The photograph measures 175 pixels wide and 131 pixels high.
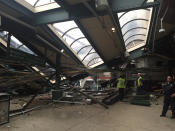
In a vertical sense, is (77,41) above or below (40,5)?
below

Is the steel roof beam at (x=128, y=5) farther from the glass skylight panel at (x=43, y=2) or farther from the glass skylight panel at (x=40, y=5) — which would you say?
the glass skylight panel at (x=43, y=2)

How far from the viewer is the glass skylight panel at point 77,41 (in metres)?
7.12

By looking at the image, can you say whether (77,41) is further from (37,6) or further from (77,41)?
(37,6)

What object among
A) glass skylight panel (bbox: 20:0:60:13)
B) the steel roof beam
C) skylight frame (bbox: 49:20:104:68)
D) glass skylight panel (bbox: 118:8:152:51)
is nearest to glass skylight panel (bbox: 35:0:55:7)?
glass skylight panel (bbox: 20:0:60:13)

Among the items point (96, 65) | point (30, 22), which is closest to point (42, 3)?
point (30, 22)

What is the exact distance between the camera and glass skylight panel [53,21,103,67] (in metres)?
7.12

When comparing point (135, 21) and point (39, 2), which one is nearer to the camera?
point (39, 2)

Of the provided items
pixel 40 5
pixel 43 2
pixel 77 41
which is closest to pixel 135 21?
pixel 77 41

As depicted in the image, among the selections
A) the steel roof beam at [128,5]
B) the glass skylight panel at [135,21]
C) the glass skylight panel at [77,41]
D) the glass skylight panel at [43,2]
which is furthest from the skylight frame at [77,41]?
the glass skylight panel at [135,21]

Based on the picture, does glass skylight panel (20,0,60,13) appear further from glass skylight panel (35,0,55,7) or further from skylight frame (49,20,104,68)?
skylight frame (49,20,104,68)

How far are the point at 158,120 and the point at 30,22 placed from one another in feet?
21.5

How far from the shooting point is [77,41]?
888 cm

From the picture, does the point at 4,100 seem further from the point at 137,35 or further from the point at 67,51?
the point at 137,35

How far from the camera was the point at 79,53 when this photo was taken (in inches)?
414
